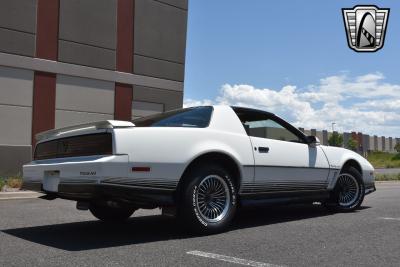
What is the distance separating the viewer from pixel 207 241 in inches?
198

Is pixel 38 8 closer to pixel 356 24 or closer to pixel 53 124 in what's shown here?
pixel 53 124

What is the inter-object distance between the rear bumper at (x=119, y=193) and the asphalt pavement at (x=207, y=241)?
0.41 metres

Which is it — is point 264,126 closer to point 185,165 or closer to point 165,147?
point 185,165

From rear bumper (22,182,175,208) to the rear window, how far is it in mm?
773

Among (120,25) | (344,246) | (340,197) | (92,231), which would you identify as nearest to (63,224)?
(92,231)

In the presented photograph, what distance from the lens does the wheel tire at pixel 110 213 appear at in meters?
6.38

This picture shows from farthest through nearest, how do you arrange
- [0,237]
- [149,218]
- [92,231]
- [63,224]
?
[149,218] → [63,224] → [92,231] → [0,237]

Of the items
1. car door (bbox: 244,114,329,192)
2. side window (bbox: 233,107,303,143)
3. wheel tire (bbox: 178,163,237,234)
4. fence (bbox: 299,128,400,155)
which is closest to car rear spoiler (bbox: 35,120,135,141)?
wheel tire (bbox: 178,163,237,234)

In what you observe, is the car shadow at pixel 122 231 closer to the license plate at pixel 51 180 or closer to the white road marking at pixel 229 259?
the license plate at pixel 51 180

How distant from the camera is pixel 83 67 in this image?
17.1m

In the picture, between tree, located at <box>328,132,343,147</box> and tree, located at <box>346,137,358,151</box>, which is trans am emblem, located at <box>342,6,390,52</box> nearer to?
tree, located at <box>328,132,343,147</box>

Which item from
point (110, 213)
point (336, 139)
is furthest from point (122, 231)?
point (336, 139)

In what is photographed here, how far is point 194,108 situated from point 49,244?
2.30 meters

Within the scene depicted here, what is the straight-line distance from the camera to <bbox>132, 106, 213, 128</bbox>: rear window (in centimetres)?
550
